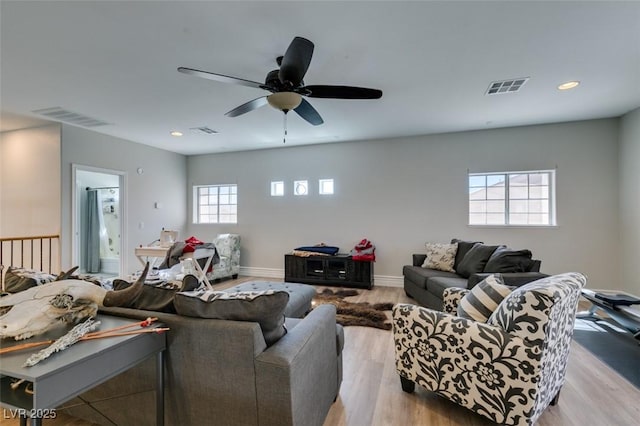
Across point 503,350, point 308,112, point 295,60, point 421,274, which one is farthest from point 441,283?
point 295,60

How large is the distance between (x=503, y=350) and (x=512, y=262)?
6.23 feet

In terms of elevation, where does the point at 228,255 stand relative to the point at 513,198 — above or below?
below

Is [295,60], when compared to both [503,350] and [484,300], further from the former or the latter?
[503,350]

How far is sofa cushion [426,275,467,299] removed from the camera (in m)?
3.25

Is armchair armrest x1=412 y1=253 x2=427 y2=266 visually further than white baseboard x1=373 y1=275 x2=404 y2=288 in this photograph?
No

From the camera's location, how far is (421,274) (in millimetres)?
3875

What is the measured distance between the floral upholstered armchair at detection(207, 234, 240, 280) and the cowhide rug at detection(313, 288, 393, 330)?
6.87 ft

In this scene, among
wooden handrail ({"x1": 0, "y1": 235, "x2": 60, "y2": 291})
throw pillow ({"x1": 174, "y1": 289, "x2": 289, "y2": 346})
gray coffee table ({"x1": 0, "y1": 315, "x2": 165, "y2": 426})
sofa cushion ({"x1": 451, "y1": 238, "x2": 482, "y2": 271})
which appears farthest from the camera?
wooden handrail ({"x1": 0, "y1": 235, "x2": 60, "y2": 291})

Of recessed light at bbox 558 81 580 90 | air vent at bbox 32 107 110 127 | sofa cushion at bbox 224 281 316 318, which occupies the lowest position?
sofa cushion at bbox 224 281 316 318

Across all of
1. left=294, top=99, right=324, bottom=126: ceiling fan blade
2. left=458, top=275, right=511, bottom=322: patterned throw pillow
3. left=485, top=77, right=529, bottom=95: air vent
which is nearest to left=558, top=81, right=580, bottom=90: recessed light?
left=485, top=77, right=529, bottom=95: air vent

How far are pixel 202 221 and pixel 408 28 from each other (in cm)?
584

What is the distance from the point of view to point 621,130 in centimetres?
411

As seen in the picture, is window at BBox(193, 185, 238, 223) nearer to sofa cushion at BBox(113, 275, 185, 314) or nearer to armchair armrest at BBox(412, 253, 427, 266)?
armchair armrest at BBox(412, 253, 427, 266)

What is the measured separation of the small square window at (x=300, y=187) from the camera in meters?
5.75
